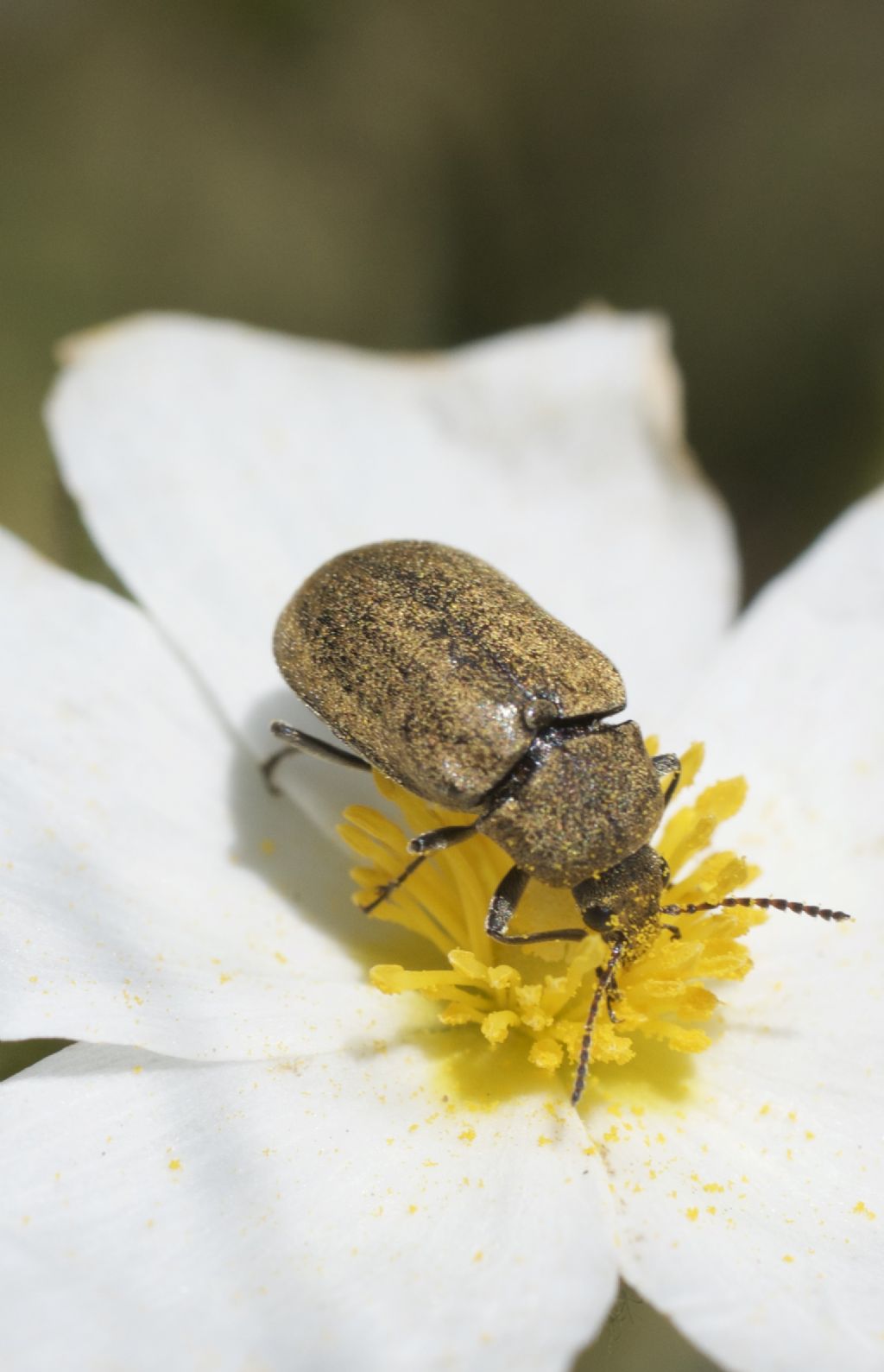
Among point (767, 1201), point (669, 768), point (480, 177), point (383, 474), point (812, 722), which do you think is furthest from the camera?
point (480, 177)

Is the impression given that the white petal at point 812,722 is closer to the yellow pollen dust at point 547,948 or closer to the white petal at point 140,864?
the yellow pollen dust at point 547,948

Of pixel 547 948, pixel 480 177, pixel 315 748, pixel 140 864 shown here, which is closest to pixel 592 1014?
pixel 547 948

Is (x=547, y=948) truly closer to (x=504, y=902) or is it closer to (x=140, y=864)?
(x=504, y=902)

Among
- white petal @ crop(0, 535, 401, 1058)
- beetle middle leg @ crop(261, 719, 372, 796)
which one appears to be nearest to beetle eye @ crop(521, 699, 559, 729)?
beetle middle leg @ crop(261, 719, 372, 796)

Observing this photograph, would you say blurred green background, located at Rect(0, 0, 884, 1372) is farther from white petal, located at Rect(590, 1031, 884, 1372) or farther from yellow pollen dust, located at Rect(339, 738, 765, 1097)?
white petal, located at Rect(590, 1031, 884, 1372)

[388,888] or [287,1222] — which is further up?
[388,888]

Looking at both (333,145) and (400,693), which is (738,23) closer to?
(333,145)

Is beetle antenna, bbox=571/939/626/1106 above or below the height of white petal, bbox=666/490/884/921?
below
